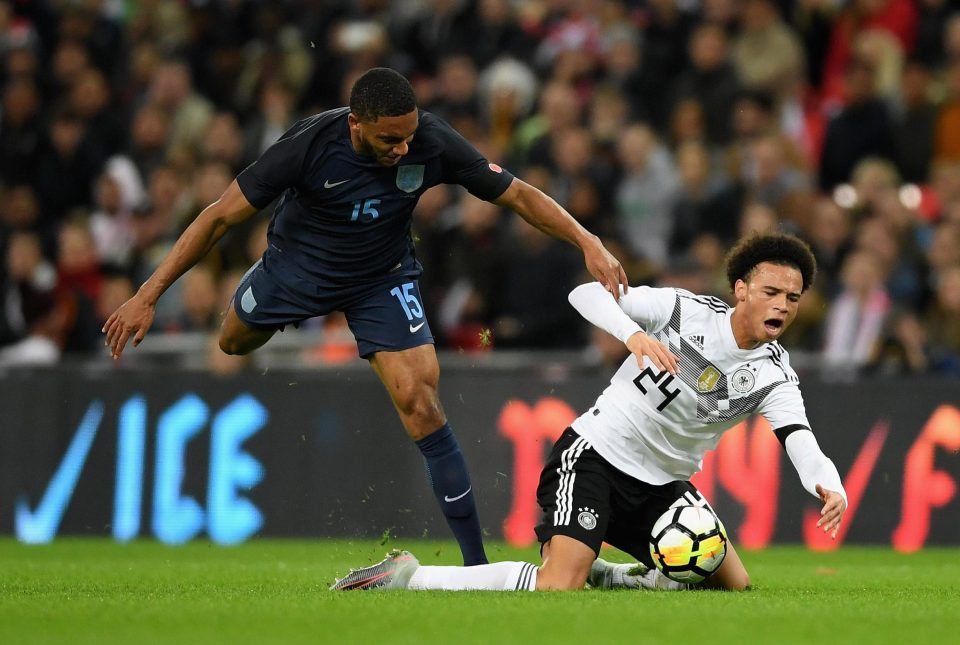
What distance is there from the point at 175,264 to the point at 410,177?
114 centimetres

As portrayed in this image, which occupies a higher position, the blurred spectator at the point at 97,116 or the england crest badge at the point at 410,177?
the england crest badge at the point at 410,177

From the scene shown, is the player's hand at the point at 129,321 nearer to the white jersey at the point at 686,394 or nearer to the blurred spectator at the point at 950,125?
the white jersey at the point at 686,394

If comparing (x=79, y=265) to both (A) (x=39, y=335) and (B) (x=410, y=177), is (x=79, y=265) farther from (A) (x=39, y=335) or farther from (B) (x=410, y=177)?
(B) (x=410, y=177)

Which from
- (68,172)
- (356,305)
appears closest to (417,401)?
(356,305)

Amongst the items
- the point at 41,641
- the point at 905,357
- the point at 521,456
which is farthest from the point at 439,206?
the point at 41,641

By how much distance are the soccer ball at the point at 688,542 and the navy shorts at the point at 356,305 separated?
1.47 meters

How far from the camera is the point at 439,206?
495 inches

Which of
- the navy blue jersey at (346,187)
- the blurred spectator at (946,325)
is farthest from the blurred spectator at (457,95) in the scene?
the navy blue jersey at (346,187)

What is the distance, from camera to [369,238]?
24.8 ft

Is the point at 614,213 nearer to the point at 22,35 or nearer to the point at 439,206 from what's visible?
the point at 439,206

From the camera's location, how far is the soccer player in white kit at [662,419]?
694cm

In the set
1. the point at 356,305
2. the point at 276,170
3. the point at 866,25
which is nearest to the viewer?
the point at 276,170

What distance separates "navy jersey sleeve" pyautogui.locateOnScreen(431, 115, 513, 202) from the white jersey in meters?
0.80

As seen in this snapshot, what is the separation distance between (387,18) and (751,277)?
8.65 m
